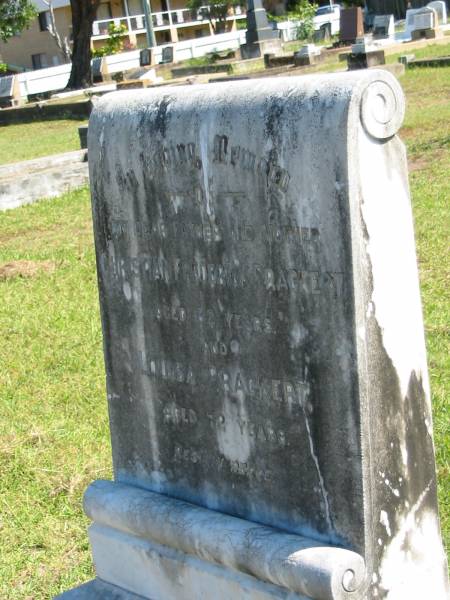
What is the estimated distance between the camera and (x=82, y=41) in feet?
109

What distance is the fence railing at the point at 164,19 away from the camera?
201 feet

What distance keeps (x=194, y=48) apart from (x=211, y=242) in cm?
4258

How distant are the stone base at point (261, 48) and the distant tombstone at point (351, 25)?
2.00 meters

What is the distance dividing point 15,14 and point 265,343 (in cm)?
3666

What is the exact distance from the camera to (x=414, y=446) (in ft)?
9.97

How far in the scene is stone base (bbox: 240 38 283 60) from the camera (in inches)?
1299

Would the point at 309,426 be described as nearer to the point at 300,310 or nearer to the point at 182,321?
the point at 300,310

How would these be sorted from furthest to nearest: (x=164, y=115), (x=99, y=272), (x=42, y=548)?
(x=42, y=548), (x=99, y=272), (x=164, y=115)

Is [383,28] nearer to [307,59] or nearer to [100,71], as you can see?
[307,59]

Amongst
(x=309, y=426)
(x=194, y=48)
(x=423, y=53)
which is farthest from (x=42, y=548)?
(x=194, y=48)

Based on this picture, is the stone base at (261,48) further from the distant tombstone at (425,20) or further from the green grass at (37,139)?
the green grass at (37,139)

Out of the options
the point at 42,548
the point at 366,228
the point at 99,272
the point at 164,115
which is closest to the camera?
the point at 366,228

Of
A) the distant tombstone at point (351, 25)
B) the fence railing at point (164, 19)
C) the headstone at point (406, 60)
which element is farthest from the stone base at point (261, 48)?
the fence railing at point (164, 19)

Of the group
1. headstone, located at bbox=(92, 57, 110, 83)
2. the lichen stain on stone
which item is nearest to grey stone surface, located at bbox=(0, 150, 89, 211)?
the lichen stain on stone
